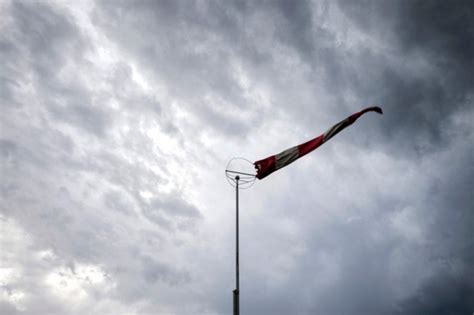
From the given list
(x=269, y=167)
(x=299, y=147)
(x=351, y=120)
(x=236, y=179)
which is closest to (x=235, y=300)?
(x=236, y=179)

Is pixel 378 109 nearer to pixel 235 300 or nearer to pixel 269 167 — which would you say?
pixel 269 167

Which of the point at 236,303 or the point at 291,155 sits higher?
the point at 291,155

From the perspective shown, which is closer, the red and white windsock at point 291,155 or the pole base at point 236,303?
the pole base at point 236,303

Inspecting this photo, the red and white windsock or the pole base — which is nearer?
the pole base

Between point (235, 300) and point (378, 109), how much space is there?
65.1ft

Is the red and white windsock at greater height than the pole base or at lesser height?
greater

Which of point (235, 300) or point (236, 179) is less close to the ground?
point (236, 179)

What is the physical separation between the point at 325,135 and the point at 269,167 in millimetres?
5848

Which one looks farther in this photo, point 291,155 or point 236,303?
point 291,155

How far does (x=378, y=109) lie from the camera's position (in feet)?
91.0

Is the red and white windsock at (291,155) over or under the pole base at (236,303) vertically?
over

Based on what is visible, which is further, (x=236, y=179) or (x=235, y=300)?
(x=236, y=179)

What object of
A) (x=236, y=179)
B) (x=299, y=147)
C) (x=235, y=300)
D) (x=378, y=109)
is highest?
(x=378, y=109)

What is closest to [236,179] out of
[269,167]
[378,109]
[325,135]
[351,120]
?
[269,167]
